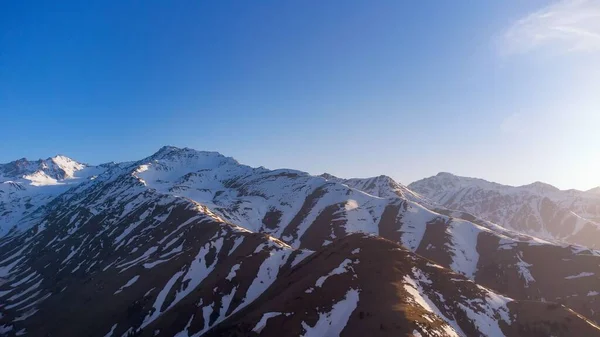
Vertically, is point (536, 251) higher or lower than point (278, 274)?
higher

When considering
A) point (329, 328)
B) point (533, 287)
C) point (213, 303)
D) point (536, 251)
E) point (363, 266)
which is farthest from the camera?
point (536, 251)

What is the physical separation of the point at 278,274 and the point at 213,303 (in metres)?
27.9

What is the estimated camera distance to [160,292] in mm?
159500

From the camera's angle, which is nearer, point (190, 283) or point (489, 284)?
point (190, 283)

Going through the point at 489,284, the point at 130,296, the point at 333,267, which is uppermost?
the point at 333,267

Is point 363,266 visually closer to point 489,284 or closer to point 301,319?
point 301,319

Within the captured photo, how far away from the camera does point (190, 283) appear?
16112cm

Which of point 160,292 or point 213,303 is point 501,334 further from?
point 160,292

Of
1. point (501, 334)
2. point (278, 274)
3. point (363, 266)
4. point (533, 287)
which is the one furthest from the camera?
point (533, 287)

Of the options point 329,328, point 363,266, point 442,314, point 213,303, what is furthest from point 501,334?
point 213,303

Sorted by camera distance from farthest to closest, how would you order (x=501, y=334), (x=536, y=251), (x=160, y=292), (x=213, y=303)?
(x=536, y=251)
(x=160, y=292)
(x=213, y=303)
(x=501, y=334)

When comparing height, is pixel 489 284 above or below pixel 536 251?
below

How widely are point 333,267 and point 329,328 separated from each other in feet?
122

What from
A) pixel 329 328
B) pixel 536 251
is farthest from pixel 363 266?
pixel 536 251
